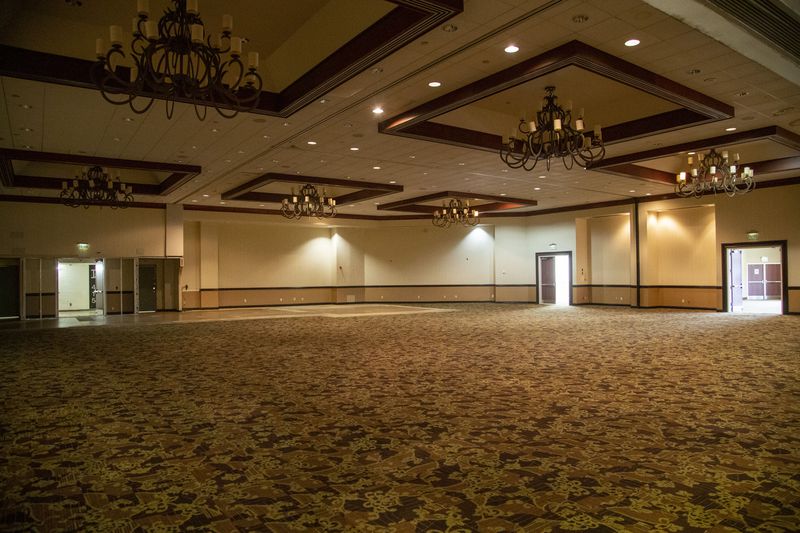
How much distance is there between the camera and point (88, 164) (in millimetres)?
12195

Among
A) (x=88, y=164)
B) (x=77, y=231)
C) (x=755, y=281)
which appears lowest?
(x=755, y=281)

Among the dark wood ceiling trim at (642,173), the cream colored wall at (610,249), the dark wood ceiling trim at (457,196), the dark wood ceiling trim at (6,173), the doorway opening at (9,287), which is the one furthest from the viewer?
the cream colored wall at (610,249)

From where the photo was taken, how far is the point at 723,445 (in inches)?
161

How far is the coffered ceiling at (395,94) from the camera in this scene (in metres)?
6.25

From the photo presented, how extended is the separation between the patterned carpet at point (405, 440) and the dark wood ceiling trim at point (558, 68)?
3.91m

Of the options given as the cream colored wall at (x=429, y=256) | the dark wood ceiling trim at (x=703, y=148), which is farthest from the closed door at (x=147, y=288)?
the dark wood ceiling trim at (x=703, y=148)

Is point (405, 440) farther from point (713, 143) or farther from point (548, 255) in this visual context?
point (548, 255)

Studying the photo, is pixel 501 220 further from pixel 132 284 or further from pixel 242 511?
pixel 242 511

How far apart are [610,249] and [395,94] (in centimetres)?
1470

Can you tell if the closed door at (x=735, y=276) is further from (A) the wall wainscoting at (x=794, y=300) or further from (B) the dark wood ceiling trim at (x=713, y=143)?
(B) the dark wood ceiling trim at (x=713, y=143)

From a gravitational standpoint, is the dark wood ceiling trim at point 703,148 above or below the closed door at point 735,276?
above

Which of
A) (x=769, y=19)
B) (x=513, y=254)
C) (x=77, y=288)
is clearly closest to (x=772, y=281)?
(x=513, y=254)

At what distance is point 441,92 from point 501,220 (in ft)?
50.1

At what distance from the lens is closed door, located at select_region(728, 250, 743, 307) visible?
16.8 meters
